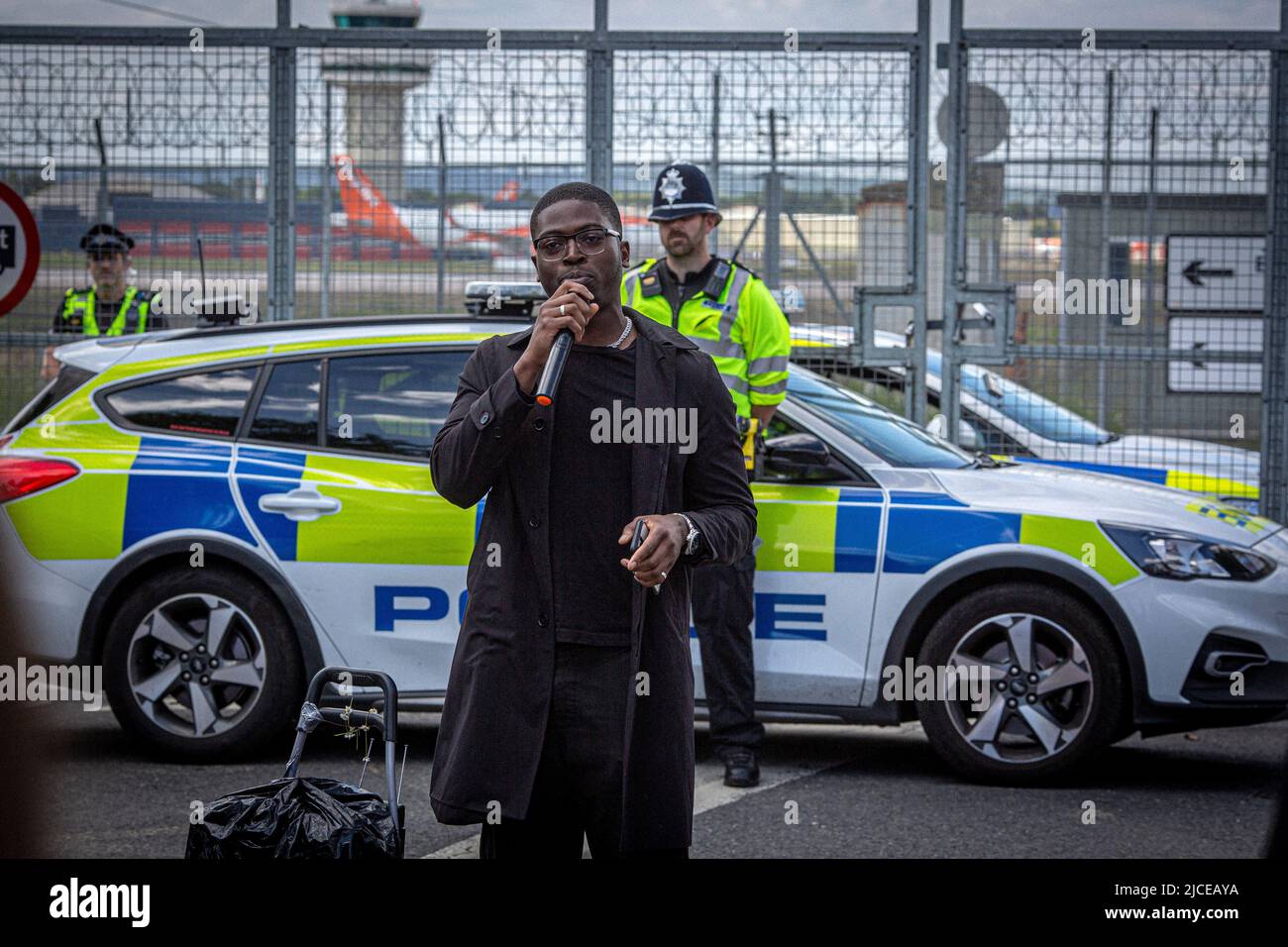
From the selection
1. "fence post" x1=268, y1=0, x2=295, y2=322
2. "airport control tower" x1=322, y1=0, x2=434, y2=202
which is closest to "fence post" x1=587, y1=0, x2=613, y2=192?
"airport control tower" x1=322, y1=0, x2=434, y2=202

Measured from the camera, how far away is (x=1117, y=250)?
29.1 ft

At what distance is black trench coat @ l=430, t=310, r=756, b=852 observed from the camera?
10.1ft

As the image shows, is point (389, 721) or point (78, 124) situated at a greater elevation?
point (78, 124)

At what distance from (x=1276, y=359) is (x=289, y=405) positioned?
5.48 meters

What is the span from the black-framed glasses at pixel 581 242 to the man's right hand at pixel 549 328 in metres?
0.15

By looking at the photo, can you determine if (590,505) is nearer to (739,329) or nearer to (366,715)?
(366,715)

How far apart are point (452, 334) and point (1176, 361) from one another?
14.4 feet

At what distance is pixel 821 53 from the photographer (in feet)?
29.1

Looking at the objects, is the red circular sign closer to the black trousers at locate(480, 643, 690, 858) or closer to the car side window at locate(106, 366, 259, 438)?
the car side window at locate(106, 366, 259, 438)

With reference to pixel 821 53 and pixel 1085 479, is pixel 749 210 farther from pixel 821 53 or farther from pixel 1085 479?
pixel 1085 479

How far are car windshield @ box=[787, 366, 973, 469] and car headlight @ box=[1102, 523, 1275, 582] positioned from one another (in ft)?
2.61

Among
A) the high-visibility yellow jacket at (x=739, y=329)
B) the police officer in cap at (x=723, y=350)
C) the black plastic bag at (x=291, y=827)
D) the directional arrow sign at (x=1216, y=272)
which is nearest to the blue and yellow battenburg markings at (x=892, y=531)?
the police officer in cap at (x=723, y=350)
